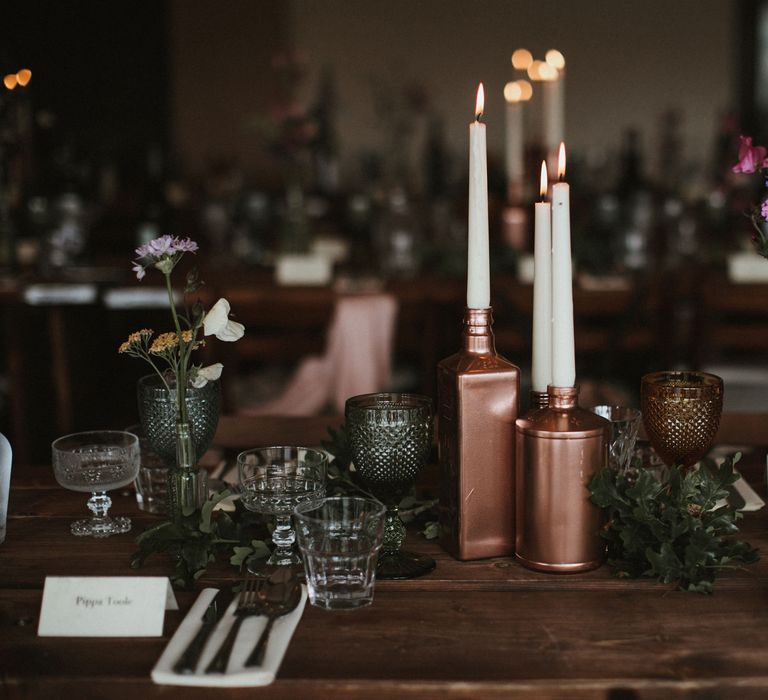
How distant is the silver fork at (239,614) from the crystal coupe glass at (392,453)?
0.13m

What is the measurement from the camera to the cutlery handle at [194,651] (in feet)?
2.51

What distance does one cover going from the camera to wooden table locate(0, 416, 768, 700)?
760 millimetres

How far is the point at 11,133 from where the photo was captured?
2760 mm

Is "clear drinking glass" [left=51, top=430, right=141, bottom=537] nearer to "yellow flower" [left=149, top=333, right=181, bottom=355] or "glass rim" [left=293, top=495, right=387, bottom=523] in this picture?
"yellow flower" [left=149, top=333, right=181, bottom=355]

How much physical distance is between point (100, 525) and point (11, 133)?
1.96 meters

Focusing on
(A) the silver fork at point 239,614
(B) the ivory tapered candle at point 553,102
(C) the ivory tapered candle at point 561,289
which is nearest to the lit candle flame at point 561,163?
(C) the ivory tapered candle at point 561,289

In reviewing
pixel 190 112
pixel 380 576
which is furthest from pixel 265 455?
pixel 190 112

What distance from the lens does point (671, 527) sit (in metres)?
0.93

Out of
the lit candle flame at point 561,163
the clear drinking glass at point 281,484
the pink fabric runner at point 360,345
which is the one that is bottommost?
the pink fabric runner at point 360,345

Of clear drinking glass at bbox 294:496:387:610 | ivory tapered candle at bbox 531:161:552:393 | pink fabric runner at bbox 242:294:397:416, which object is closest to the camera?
clear drinking glass at bbox 294:496:387:610

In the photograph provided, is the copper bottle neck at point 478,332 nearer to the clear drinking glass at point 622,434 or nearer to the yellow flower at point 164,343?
the clear drinking glass at point 622,434

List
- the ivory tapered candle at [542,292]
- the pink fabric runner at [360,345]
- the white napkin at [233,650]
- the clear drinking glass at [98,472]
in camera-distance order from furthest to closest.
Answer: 1. the pink fabric runner at [360,345]
2. the clear drinking glass at [98,472]
3. the ivory tapered candle at [542,292]
4. the white napkin at [233,650]

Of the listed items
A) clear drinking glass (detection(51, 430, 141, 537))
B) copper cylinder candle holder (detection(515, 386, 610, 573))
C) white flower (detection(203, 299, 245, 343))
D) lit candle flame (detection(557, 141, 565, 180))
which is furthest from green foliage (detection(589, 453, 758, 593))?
clear drinking glass (detection(51, 430, 141, 537))

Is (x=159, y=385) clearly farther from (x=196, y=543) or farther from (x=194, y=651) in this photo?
(x=194, y=651)
